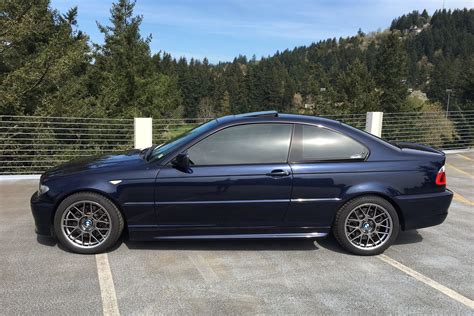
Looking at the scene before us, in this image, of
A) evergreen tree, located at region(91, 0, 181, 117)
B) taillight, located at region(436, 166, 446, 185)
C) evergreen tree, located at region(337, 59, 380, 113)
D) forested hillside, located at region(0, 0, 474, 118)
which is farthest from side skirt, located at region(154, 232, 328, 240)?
evergreen tree, located at region(337, 59, 380, 113)

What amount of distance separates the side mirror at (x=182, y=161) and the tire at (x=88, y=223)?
2.53ft

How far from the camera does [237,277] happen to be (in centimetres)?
413

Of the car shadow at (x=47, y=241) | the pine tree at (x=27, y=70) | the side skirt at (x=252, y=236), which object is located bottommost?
the car shadow at (x=47, y=241)

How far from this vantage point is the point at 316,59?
133875 mm

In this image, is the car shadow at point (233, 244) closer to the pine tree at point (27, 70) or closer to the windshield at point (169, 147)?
the windshield at point (169, 147)

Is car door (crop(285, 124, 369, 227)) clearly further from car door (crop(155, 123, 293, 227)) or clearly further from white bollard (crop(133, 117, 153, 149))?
white bollard (crop(133, 117, 153, 149))

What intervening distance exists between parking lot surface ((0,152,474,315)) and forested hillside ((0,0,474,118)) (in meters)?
11.4

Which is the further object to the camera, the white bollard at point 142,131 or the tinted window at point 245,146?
the white bollard at point 142,131

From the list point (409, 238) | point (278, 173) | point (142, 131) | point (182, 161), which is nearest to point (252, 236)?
point (278, 173)

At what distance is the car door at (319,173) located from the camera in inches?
181

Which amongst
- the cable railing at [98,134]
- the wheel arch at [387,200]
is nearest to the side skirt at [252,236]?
the wheel arch at [387,200]

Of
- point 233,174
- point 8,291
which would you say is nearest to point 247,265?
point 233,174

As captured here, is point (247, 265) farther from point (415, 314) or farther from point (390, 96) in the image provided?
point (390, 96)

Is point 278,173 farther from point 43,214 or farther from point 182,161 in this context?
point 43,214
